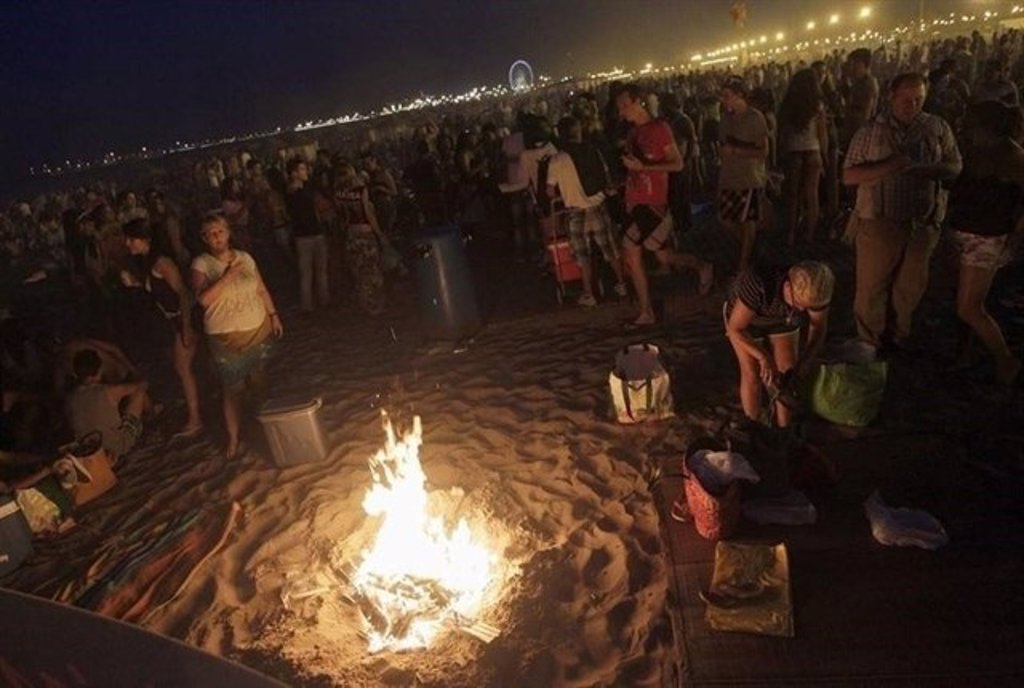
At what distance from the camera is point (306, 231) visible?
9.18m

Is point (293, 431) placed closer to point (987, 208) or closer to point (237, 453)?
point (237, 453)

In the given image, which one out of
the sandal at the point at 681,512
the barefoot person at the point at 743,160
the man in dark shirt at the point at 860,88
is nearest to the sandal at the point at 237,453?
the sandal at the point at 681,512

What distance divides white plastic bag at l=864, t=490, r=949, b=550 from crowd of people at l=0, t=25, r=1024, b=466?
109 centimetres

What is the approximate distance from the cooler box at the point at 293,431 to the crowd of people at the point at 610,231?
24.0 inches

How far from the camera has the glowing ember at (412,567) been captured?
12.6 feet

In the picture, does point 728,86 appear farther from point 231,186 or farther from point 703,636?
point 231,186

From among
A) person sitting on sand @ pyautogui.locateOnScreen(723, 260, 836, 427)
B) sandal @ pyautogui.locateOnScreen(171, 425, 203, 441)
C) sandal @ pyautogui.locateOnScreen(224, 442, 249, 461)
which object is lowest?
sandal @ pyautogui.locateOnScreen(224, 442, 249, 461)

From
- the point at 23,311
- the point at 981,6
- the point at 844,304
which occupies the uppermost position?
the point at 981,6

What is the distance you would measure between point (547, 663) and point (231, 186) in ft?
34.5

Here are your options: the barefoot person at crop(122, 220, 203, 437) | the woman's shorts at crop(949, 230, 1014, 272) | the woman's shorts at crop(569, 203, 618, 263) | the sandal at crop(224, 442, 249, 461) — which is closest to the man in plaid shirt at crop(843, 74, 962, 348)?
the woman's shorts at crop(949, 230, 1014, 272)

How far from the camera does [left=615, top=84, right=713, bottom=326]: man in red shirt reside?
658 centimetres

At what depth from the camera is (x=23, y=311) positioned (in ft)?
45.6

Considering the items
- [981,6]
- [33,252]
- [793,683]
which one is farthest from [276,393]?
[981,6]

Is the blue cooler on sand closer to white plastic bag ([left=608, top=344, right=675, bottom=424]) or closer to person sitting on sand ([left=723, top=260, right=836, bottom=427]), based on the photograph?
white plastic bag ([left=608, top=344, right=675, bottom=424])
